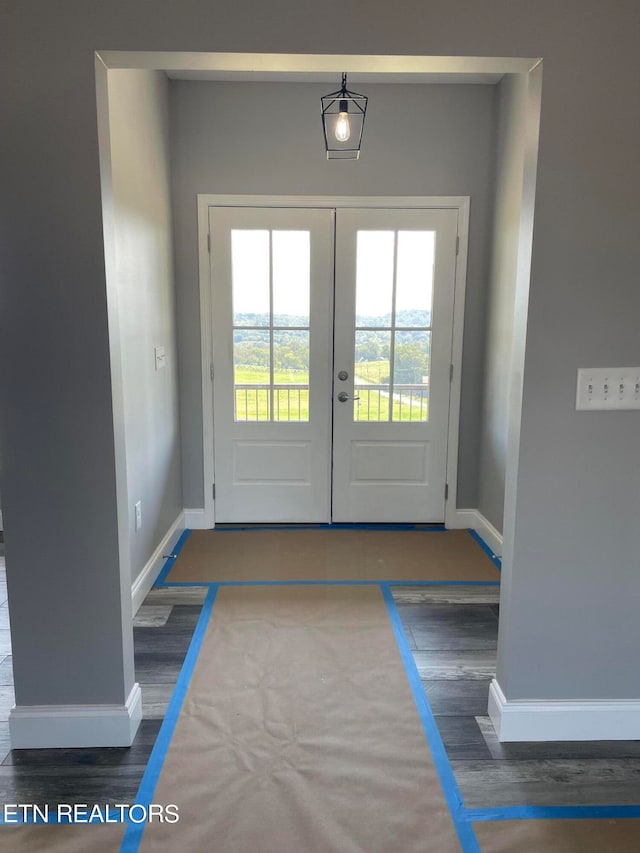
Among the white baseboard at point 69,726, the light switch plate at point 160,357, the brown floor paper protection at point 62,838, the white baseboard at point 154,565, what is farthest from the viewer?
the light switch plate at point 160,357

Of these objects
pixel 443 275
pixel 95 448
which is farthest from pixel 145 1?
pixel 443 275

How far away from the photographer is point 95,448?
5.90 feet

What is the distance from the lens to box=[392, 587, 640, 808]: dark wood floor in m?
1.74

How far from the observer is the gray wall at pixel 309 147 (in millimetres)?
3529

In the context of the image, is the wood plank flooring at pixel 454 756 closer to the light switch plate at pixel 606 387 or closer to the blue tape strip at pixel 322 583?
the blue tape strip at pixel 322 583

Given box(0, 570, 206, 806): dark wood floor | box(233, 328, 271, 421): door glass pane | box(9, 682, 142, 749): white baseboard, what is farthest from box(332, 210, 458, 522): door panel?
box(9, 682, 142, 749): white baseboard

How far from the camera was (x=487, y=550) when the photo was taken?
3631mm

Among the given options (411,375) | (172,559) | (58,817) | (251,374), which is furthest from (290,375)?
(58,817)

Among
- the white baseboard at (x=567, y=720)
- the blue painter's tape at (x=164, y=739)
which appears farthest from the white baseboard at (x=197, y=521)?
the white baseboard at (x=567, y=720)

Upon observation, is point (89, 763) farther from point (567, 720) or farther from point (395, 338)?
point (395, 338)

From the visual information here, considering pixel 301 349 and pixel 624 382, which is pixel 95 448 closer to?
pixel 624 382

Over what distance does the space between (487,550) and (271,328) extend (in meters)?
1.93

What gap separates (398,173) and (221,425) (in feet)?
6.32

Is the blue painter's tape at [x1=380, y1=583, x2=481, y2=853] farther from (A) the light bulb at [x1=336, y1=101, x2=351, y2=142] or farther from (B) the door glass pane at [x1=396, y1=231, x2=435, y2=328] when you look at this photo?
(A) the light bulb at [x1=336, y1=101, x2=351, y2=142]
